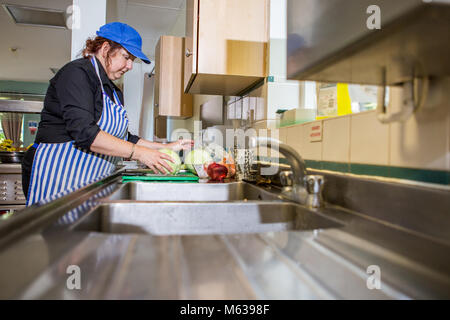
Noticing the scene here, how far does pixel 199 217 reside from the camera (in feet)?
3.00

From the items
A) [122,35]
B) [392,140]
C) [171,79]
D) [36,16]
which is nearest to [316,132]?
[392,140]

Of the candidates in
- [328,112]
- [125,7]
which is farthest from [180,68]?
[328,112]

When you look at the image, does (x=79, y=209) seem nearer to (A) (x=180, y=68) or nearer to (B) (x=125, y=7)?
(A) (x=180, y=68)

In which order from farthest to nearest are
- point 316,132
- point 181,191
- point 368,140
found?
point 181,191
point 316,132
point 368,140

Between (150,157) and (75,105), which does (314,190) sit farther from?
(75,105)

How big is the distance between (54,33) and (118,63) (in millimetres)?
3736

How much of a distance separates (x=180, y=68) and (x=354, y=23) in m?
2.89

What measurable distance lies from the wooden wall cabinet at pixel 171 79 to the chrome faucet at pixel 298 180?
97.2 inches

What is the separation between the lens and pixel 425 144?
67 centimetres

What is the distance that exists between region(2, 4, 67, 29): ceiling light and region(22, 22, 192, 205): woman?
106 inches

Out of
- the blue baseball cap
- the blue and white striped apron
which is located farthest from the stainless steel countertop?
the blue baseball cap

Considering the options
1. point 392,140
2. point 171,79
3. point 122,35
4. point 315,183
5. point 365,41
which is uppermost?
point 171,79

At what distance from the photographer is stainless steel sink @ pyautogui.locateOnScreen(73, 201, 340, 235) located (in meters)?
0.89

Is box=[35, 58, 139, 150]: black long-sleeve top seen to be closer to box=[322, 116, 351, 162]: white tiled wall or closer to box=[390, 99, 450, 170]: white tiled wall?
box=[322, 116, 351, 162]: white tiled wall
